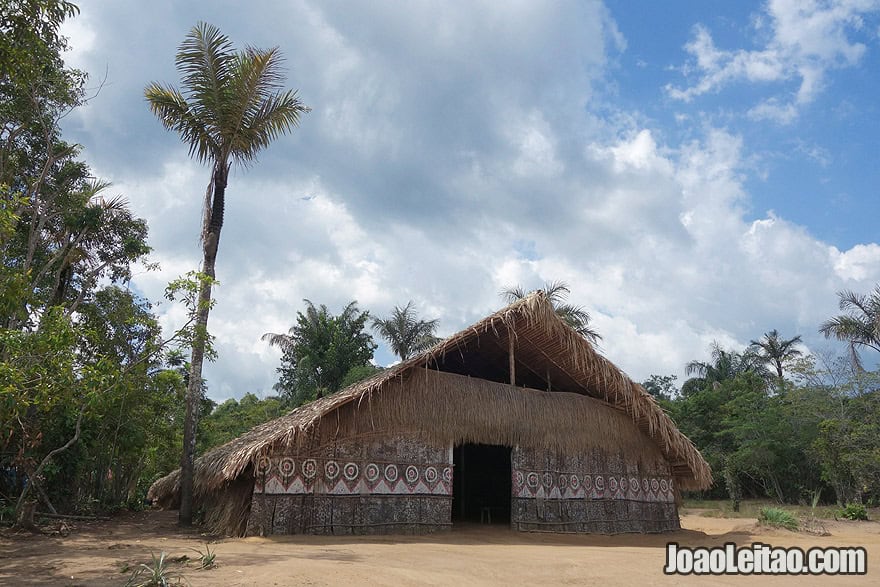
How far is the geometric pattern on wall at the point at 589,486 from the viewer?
10969 millimetres

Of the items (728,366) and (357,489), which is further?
(728,366)

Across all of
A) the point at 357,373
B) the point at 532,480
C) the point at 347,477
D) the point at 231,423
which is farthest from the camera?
the point at 357,373

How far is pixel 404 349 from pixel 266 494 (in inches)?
827

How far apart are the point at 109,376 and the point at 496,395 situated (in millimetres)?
6193

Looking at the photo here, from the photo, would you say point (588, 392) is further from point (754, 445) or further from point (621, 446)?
point (754, 445)

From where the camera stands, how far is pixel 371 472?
9609mm

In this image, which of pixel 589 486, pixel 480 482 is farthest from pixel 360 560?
pixel 480 482

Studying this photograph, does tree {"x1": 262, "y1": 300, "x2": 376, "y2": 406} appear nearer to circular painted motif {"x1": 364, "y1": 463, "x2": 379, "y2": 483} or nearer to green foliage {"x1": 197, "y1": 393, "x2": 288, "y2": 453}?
green foliage {"x1": 197, "y1": 393, "x2": 288, "y2": 453}

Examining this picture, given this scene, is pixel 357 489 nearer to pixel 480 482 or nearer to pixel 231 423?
pixel 480 482

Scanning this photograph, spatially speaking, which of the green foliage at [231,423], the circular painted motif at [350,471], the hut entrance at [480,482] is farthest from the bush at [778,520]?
the green foliage at [231,423]

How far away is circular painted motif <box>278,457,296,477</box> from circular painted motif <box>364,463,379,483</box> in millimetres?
1177

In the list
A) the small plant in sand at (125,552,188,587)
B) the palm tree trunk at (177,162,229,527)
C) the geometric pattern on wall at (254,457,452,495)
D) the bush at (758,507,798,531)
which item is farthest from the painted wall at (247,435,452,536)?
the bush at (758,507,798,531)

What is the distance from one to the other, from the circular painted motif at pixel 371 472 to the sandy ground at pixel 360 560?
3.00ft

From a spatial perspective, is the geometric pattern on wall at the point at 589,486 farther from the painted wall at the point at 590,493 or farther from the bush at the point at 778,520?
the bush at the point at 778,520
